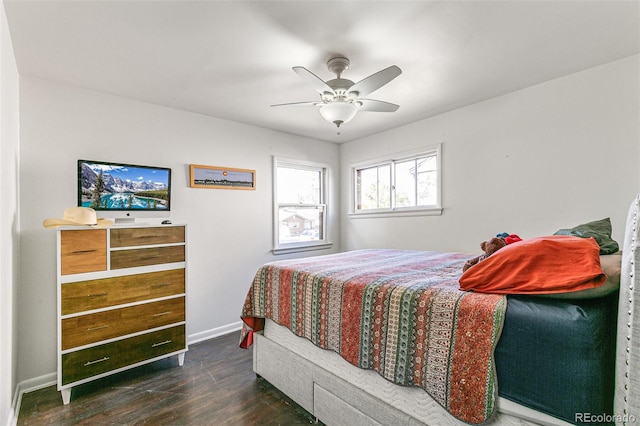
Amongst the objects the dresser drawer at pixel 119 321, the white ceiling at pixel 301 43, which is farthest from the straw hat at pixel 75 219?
the white ceiling at pixel 301 43

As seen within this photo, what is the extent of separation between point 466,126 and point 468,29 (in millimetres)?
1519

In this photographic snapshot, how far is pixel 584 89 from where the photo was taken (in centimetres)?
247

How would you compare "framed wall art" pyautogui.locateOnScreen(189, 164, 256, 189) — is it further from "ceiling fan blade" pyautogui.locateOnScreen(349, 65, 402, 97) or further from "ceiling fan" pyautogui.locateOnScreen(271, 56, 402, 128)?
"ceiling fan blade" pyautogui.locateOnScreen(349, 65, 402, 97)

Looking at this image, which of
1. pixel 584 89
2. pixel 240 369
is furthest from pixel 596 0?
pixel 240 369

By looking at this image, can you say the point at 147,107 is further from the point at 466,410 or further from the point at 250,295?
the point at 466,410

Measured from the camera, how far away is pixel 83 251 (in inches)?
84.7

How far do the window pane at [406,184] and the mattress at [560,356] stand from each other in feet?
9.19

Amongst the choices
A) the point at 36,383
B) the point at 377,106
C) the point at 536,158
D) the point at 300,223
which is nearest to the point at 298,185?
the point at 300,223

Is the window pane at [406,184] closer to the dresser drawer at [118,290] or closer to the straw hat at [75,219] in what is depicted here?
the dresser drawer at [118,290]

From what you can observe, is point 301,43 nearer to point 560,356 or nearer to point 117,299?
point 560,356

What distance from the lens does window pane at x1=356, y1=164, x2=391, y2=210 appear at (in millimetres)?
4215

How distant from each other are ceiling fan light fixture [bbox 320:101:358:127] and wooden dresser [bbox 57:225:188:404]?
5.27ft

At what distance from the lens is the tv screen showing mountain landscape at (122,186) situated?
266 cm

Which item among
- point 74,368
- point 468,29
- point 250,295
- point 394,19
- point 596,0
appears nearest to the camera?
point 596,0
